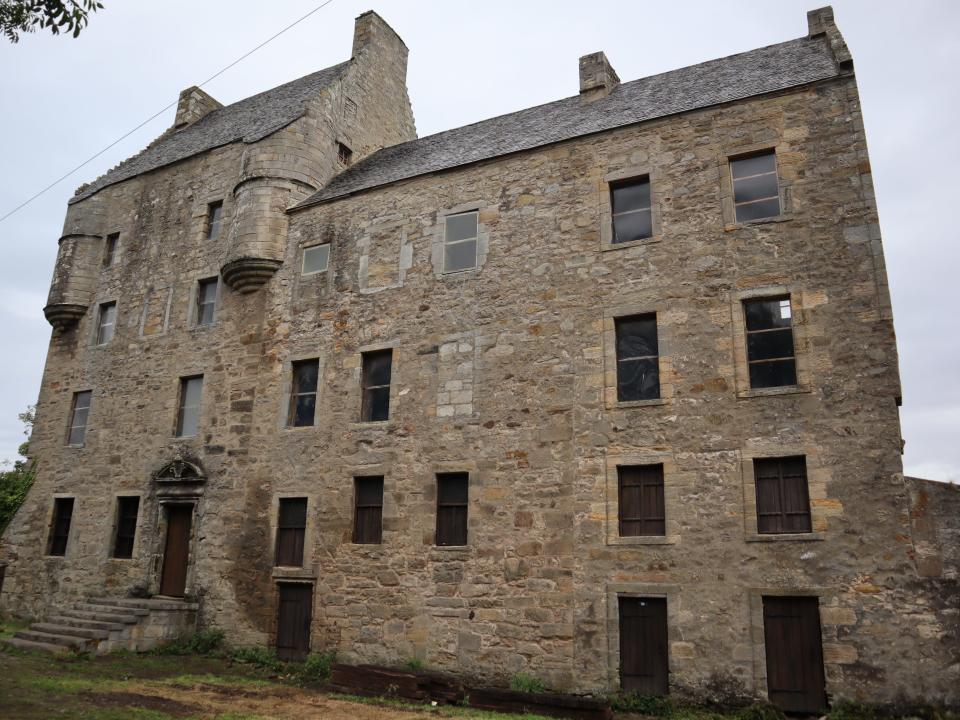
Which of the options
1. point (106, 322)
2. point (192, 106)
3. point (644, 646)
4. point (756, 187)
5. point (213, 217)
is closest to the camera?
point (644, 646)

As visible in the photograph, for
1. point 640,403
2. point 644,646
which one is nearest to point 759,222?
point 640,403

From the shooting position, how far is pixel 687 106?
1428cm

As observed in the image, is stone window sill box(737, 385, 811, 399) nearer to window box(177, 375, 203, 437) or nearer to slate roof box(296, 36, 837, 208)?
slate roof box(296, 36, 837, 208)

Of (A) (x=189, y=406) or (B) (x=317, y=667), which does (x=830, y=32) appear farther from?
(A) (x=189, y=406)

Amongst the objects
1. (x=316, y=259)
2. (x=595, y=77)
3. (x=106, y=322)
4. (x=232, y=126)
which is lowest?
(x=106, y=322)

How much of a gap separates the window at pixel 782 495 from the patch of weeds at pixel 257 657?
959cm

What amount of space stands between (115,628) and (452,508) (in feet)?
25.3

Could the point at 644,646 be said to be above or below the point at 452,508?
below

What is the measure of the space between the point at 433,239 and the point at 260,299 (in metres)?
4.86

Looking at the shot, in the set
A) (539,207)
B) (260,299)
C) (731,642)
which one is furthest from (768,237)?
(260,299)

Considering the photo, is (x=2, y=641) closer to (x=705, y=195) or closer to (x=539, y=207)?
(x=539, y=207)

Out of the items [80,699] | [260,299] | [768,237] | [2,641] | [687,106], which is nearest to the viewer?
[80,699]

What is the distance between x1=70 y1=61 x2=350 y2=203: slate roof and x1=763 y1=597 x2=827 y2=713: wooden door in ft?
51.6

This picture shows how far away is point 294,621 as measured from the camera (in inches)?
603
